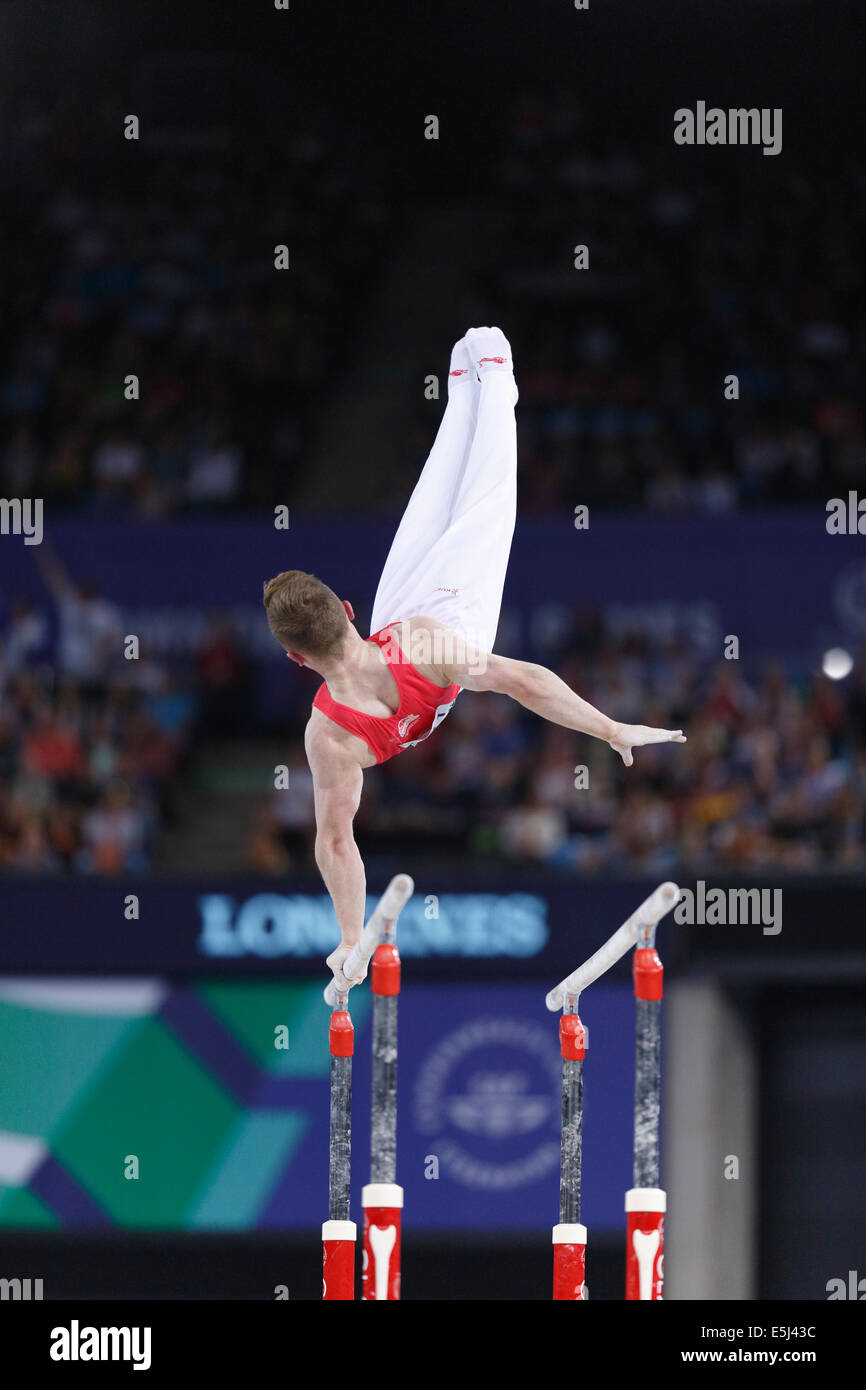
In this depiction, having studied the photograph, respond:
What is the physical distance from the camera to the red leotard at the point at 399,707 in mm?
6824

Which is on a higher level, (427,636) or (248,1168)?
(427,636)

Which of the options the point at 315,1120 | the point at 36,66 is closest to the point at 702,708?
the point at 315,1120

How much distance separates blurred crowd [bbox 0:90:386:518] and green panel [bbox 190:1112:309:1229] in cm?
540

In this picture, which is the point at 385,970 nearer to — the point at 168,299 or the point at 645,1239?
the point at 645,1239

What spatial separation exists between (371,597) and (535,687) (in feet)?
28.5

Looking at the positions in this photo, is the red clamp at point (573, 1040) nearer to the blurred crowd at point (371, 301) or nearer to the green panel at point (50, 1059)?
the green panel at point (50, 1059)

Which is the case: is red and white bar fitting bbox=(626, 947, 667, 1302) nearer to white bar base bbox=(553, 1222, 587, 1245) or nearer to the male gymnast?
white bar base bbox=(553, 1222, 587, 1245)

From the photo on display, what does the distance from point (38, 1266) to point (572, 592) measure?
6022 millimetres

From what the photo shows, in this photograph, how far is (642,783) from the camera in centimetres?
1425

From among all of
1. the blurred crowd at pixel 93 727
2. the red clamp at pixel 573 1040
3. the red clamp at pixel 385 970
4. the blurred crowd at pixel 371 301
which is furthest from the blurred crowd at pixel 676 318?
the red clamp at pixel 385 970

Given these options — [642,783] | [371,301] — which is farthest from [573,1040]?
[371,301]
